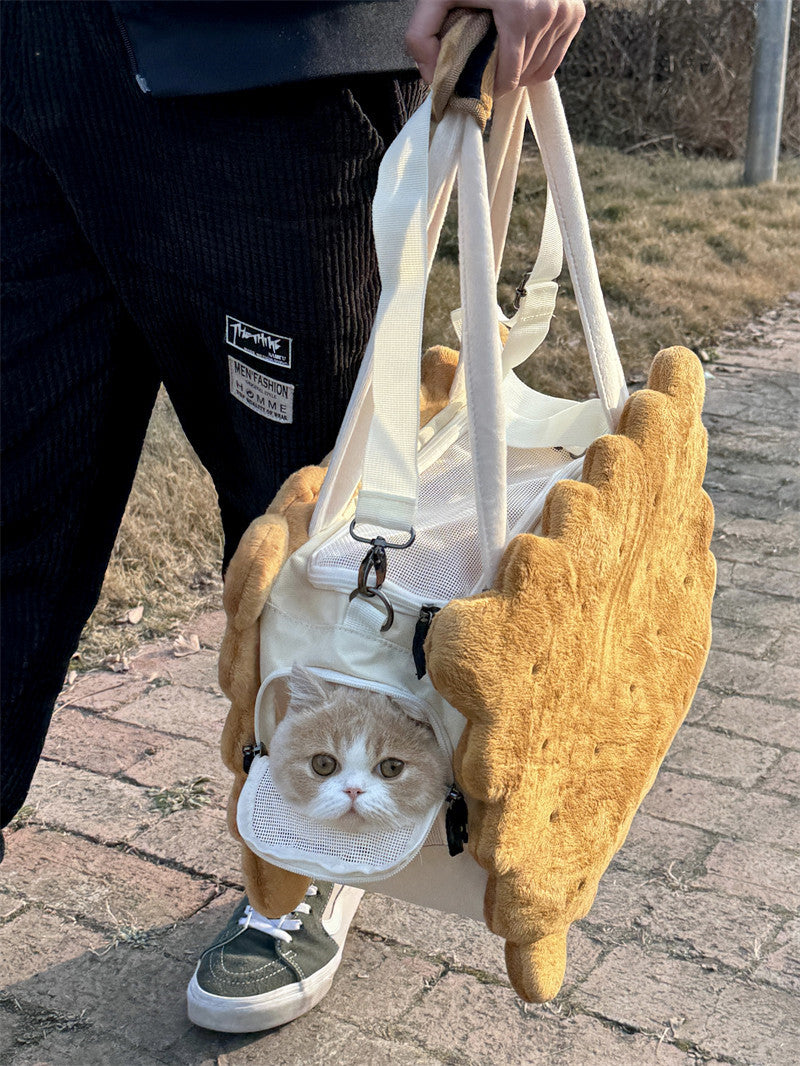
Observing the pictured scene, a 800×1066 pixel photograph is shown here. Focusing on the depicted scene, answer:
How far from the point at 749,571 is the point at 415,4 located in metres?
2.34

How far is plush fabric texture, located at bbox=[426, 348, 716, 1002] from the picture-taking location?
48.3 inches

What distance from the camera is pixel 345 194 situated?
148cm

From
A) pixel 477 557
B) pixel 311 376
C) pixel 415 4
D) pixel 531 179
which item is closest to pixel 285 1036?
pixel 477 557

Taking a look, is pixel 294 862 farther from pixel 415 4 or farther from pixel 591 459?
pixel 415 4

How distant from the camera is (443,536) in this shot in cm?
139

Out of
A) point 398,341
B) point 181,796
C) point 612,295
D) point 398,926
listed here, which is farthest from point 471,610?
point 612,295

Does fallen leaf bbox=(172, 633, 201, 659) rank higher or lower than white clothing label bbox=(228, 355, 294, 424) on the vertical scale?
lower

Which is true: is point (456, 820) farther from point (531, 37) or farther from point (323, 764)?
point (531, 37)

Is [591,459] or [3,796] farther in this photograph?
[3,796]

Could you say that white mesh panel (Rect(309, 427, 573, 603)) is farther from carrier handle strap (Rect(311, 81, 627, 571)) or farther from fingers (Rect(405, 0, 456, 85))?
fingers (Rect(405, 0, 456, 85))

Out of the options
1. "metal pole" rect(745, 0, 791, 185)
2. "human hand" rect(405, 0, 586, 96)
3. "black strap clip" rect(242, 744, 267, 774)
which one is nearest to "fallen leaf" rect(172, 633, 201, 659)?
"black strap clip" rect(242, 744, 267, 774)

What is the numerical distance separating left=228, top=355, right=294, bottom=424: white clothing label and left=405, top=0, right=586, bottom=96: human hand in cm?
45

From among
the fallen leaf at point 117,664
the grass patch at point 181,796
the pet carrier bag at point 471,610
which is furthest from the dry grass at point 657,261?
the pet carrier bag at point 471,610

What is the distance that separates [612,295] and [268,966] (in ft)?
16.1
